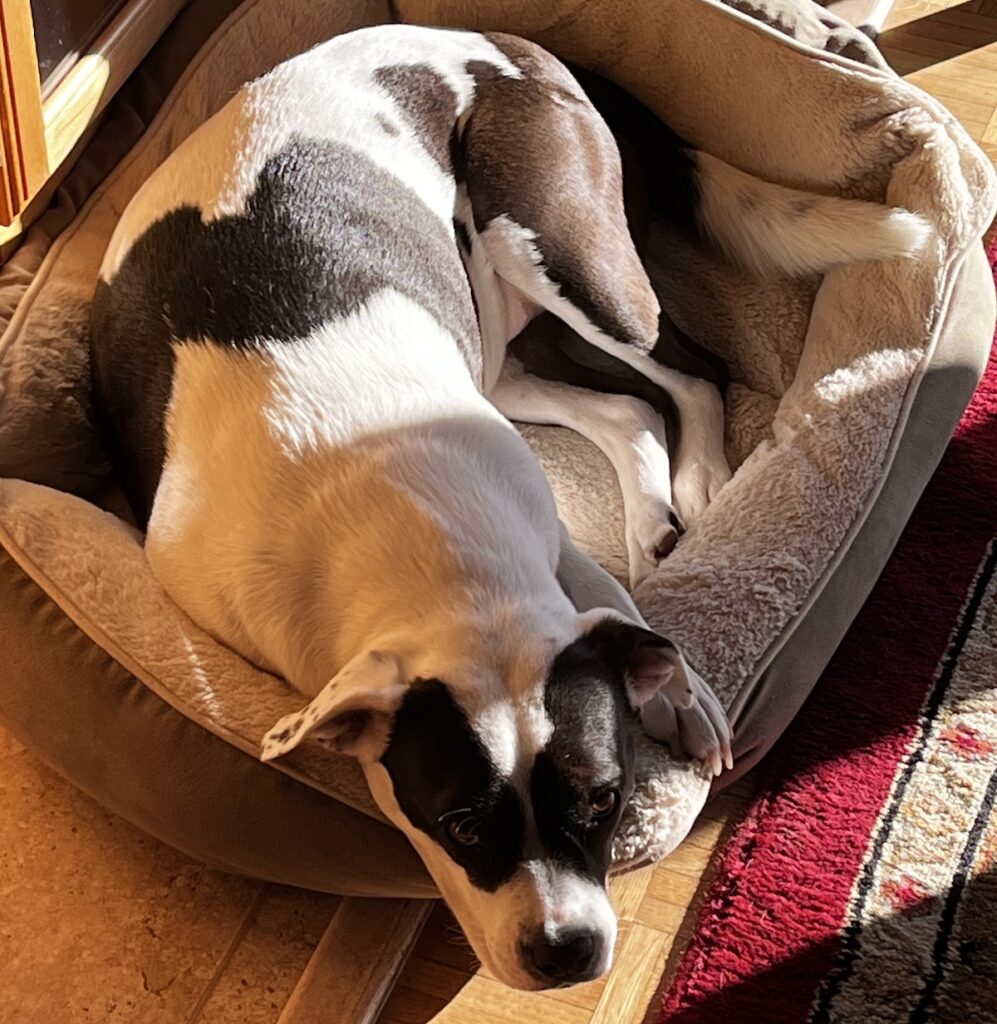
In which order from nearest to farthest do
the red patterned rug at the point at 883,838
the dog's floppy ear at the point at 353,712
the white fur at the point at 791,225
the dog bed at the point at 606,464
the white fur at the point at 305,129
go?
the dog's floppy ear at the point at 353,712
the dog bed at the point at 606,464
the red patterned rug at the point at 883,838
the white fur at the point at 305,129
the white fur at the point at 791,225

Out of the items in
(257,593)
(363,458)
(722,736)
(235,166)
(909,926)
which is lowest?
(909,926)

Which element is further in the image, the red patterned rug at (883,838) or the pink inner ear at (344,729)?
the red patterned rug at (883,838)

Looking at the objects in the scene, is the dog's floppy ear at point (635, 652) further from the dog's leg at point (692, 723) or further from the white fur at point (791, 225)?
the white fur at point (791, 225)

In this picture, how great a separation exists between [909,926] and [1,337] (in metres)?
1.47

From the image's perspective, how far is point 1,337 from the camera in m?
2.02

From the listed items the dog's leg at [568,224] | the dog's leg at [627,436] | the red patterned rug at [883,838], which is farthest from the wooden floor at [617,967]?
the dog's leg at [568,224]

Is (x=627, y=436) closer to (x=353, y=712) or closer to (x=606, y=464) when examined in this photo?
(x=606, y=464)

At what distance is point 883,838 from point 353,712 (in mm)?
877

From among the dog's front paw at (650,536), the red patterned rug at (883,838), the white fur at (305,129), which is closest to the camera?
the red patterned rug at (883,838)

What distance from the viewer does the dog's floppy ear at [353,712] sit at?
141 cm

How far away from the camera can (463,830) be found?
1.45m

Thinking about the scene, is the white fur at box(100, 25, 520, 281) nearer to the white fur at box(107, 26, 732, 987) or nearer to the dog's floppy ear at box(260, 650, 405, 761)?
the white fur at box(107, 26, 732, 987)

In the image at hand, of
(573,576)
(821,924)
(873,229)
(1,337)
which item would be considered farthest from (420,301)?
(821,924)

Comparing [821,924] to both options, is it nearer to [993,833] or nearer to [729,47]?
[993,833]
